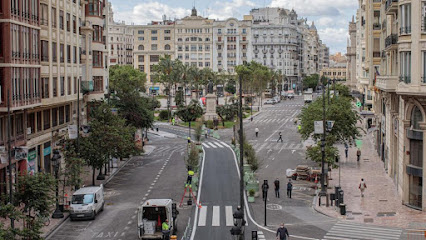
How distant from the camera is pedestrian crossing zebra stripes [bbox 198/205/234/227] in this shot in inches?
1381

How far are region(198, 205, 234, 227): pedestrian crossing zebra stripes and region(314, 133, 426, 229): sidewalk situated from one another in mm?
5911

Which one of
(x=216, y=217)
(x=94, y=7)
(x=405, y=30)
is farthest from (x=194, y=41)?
(x=216, y=217)

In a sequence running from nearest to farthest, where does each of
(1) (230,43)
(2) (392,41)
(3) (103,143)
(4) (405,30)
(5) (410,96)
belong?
(5) (410,96) → (4) (405,30) → (2) (392,41) → (3) (103,143) → (1) (230,43)

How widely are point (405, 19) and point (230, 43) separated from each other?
6141 inches

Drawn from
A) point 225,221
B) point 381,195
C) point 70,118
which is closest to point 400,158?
point 381,195

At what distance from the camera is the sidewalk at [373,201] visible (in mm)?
35438

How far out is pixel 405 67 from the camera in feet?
126

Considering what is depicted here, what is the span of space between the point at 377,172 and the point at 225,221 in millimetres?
22679

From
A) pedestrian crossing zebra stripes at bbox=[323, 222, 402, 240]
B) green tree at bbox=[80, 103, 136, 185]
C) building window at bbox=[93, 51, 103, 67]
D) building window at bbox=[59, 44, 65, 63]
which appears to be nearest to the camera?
pedestrian crossing zebra stripes at bbox=[323, 222, 402, 240]

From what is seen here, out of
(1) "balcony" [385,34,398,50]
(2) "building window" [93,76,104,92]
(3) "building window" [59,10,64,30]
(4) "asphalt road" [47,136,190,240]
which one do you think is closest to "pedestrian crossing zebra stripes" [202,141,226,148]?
(4) "asphalt road" [47,136,190,240]

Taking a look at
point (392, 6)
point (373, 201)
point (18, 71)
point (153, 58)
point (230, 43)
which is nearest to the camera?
point (18, 71)

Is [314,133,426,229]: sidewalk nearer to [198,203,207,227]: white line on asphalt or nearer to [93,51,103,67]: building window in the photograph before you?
[198,203,207,227]: white line on asphalt

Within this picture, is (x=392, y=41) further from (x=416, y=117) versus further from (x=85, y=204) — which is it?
(x=85, y=204)

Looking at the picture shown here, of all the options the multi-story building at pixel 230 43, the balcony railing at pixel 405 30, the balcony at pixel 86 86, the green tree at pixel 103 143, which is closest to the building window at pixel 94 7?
the balcony at pixel 86 86
